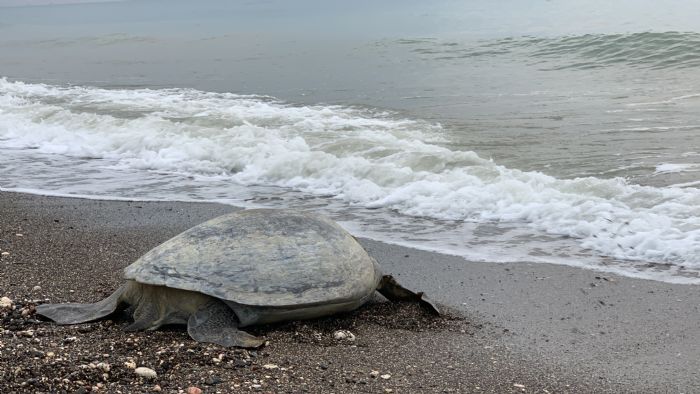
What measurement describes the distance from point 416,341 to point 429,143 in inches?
245

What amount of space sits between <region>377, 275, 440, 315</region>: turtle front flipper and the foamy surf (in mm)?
1287

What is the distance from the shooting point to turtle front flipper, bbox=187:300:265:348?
3.93 meters

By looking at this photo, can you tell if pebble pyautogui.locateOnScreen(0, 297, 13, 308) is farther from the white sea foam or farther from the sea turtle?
the white sea foam

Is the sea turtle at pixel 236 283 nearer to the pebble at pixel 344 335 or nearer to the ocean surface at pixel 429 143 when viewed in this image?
the pebble at pixel 344 335

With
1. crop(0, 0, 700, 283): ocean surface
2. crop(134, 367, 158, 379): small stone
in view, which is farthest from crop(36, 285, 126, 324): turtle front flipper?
crop(0, 0, 700, 283): ocean surface

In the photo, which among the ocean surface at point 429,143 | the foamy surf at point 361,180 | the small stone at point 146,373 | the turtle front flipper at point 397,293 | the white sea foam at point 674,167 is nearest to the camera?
the small stone at point 146,373

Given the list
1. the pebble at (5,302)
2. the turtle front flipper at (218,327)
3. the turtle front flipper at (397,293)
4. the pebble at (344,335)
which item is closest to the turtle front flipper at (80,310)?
the pebble at (5,302)

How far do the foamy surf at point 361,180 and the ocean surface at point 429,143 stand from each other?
26 mm

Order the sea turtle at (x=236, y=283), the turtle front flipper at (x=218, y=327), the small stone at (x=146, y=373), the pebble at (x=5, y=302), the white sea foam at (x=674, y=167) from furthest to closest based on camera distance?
the white sea foam at (x=674, y=167) < the pebble at (x=5, y=302) < the sea turtle at (x=236, y=283) < the turtle front flipper at (x=218, y=327) < the small stone at (x=146, y=373)

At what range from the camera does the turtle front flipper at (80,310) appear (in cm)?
412

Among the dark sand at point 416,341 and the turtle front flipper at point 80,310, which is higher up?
the turtle front flipper at point 80,310

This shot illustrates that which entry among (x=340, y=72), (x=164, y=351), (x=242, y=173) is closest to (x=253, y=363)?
(x=164, y=351)

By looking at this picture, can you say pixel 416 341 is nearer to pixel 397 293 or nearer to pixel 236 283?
pixel 397 293

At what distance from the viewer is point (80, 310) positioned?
424 cm
